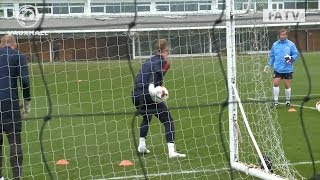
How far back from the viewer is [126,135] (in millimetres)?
9836

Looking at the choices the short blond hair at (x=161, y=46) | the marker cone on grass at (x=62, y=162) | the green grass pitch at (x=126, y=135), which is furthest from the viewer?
the short blond hair at (x=161, y=46)

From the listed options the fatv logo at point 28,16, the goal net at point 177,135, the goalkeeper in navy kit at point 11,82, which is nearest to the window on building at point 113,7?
the fatv logo at point 28,16

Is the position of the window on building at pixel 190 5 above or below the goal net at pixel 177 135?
above

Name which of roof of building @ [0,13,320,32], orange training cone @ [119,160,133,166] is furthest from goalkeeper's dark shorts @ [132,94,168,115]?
roof of building @ [0,13,320,32]

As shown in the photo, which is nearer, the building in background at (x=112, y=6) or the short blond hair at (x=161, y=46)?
the short blond hair at (x=161, y=46)

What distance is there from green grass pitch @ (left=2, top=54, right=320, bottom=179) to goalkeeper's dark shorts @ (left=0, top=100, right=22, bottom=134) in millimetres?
313

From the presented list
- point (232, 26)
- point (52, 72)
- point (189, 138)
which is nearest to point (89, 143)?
point (189, 138)

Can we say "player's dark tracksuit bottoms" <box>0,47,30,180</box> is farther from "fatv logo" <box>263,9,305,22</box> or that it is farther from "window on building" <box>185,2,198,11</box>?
"window on building" <box>185,2,198,11</box>

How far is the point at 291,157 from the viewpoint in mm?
7832

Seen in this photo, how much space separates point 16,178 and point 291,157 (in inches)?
131

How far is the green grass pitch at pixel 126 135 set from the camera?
727 cm

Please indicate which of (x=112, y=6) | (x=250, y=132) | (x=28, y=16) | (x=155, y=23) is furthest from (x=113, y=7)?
(x=155, y=23)

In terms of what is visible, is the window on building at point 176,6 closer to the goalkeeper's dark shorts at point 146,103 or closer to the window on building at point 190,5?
the window on building at point 190,5

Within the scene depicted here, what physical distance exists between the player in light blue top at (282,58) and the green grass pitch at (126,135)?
2.14ft
